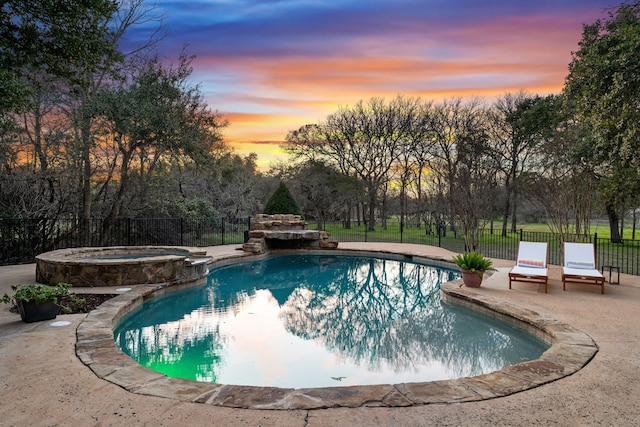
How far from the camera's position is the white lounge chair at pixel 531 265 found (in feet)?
23.9

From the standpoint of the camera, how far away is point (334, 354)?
4988 millimetres

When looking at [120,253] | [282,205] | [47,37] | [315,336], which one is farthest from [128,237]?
[315,336]

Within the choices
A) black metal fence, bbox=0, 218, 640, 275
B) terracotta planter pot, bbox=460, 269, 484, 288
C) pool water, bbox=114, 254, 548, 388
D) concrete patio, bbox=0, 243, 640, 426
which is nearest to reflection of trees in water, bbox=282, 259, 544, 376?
pool water, bbox=114, 254, 548, 388

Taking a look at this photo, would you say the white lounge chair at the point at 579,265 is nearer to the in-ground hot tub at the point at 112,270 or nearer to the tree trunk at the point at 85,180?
the in-ground hot tub at the point at 112,270

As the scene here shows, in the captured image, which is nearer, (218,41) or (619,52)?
(619,52)

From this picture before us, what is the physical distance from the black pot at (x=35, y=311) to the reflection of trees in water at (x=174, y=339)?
852mm

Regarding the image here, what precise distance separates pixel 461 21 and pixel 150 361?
1009 centimetres

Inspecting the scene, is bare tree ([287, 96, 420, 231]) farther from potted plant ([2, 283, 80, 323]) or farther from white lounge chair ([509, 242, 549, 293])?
potted plant ([2, 283, 80, 323])

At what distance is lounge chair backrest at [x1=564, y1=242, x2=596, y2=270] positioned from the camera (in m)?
7.71

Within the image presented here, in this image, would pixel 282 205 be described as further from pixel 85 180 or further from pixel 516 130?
pixel 516 130

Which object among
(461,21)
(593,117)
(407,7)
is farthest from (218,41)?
(593,117)

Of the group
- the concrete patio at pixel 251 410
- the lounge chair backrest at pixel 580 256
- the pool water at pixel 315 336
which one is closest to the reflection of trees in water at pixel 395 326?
the pool water at pixel 315 336

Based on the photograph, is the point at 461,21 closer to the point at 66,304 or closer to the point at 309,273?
the point at 309,273

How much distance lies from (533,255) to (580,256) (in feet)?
2.78
